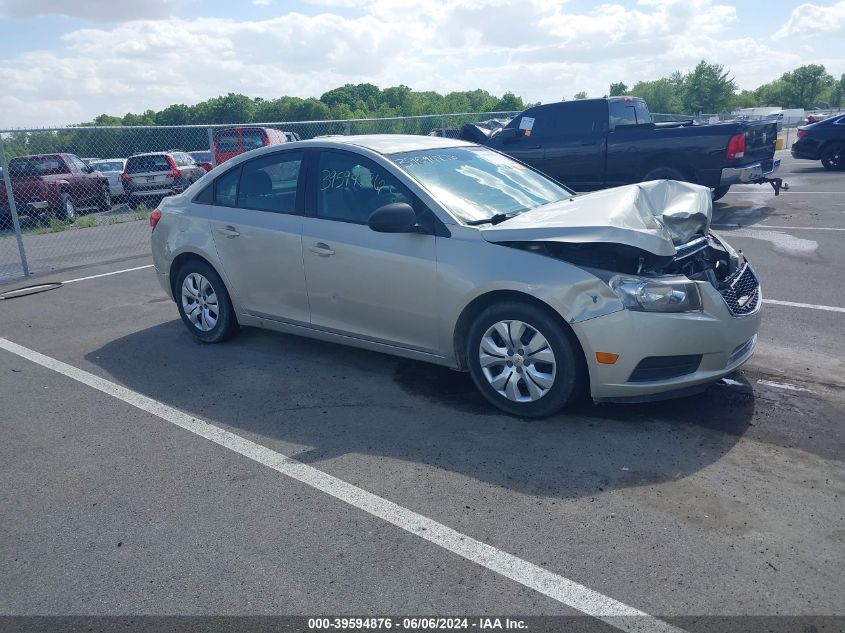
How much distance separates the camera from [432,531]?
353cm

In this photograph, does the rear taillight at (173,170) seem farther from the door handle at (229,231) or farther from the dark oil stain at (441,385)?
the dark oil stain at (441,385)

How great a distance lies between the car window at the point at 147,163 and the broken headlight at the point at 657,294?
56.4ft

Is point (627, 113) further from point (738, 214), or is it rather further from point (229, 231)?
point (229, 231)

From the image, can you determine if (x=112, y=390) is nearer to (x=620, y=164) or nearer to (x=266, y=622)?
(x=266, y=622)

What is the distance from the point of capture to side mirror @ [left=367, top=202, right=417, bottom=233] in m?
4.86

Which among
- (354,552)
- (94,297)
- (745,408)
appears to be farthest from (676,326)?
(94,297)

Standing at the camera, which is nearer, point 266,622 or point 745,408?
point 266,622

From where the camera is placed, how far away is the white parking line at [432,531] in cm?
290

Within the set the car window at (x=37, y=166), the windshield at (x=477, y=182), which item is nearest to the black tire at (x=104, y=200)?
the car window at (x=37, y=166)

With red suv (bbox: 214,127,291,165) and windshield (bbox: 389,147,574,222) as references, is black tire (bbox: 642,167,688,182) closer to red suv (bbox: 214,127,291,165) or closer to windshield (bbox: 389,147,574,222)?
windshield (bbox: 389,147,574,222)

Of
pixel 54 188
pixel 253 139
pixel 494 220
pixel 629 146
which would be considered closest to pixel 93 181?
pixel 54 188

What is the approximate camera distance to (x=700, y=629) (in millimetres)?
2785

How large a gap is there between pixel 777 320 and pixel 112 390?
5.47 meters

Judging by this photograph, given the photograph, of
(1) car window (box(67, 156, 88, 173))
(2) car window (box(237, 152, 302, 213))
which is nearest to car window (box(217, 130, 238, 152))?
(1) car window (box(67, 156, 88, 173))
